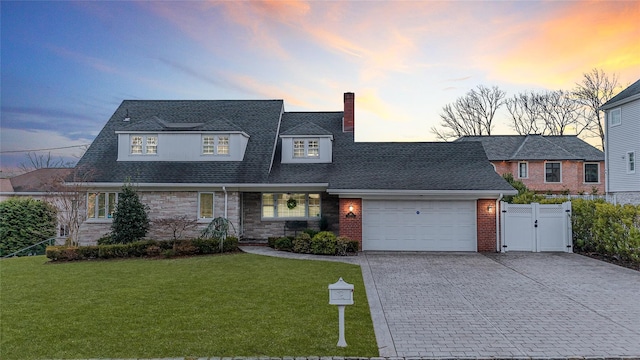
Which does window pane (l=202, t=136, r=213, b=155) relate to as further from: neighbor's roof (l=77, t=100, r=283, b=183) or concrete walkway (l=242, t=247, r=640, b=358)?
concrete walkway (l=242, t=247, r=640, b=358)

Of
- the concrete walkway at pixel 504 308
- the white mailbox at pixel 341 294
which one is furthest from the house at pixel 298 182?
the white mailbox at pixel 341 294

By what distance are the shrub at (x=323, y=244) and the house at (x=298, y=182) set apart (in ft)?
3.50

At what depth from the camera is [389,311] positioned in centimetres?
756

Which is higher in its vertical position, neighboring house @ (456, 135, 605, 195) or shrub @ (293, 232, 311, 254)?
neighboring house @ (456, 135, 605, 195)

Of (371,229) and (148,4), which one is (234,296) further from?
(148,4)

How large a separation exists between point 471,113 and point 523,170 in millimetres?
14072

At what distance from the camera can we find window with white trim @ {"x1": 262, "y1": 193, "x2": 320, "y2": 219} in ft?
58.1

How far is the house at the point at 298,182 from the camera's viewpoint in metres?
15.6

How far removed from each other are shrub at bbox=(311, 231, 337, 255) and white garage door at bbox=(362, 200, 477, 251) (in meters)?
1.69

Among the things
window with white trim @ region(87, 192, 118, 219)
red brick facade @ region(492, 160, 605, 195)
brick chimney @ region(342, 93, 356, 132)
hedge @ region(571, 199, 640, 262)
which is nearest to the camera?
hedge @ region(571, 199, 640, 262)

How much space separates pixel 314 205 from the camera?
17750mm

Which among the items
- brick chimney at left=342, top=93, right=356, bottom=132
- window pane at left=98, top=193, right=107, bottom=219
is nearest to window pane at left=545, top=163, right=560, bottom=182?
brick chimney at left=342, top=93, right=356, bottom=132

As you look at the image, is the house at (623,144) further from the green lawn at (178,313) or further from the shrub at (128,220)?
the shrub at (128,220)

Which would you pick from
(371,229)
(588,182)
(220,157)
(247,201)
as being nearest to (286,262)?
(371,229)
